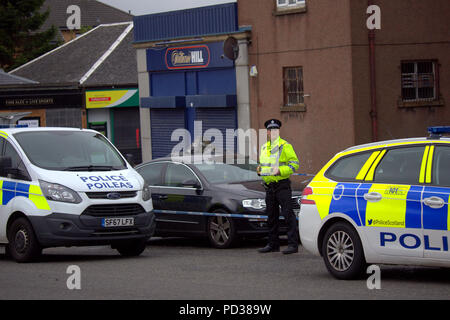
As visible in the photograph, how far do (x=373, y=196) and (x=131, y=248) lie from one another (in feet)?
16.7

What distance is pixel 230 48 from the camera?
26641 millimetres

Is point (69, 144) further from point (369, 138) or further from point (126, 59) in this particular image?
point (126, 59)

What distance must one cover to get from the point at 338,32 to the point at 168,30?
7.95 metres

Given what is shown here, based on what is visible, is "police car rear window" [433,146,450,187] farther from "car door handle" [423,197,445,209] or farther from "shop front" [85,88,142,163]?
"shop front" [85,88,142,163]

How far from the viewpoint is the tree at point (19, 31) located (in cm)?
5509

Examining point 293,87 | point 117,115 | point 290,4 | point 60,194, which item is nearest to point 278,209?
point 60,194

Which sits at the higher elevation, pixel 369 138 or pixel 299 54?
pixel 299 54

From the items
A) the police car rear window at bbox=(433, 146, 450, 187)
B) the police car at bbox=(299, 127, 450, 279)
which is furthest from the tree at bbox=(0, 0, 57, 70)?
the police car rear window at bbox=(433, 146, 450, 187)

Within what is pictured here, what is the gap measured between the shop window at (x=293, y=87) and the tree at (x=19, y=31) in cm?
3297

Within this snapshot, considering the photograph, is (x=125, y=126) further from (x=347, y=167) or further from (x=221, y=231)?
(x=347, y=167)

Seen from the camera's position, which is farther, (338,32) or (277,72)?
(277,72)
